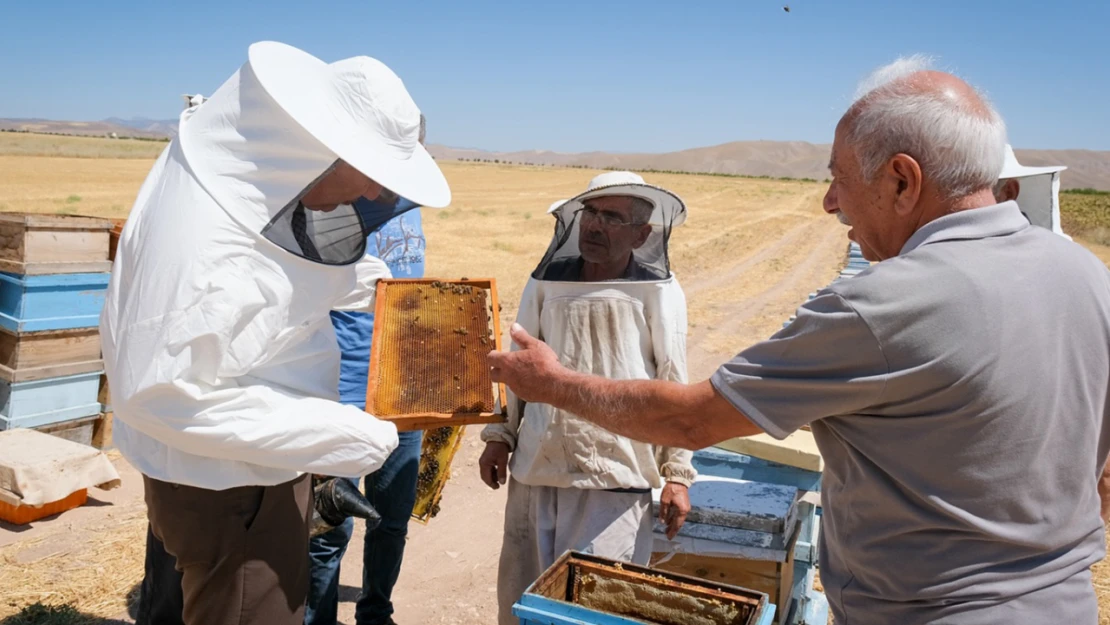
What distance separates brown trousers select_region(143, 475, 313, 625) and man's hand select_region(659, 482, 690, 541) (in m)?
1.49

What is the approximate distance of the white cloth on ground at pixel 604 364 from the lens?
3217 mm

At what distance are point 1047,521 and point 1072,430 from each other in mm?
206

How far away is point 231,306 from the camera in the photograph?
7.14ft

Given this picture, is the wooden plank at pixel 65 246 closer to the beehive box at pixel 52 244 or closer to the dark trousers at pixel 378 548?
the beehive box at pixel 52 244

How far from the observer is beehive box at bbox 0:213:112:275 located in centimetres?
550

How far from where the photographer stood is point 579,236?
11.2 feet

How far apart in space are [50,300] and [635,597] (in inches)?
198

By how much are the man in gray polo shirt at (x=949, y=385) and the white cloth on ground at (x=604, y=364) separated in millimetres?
1292

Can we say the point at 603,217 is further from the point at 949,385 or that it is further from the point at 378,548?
the point at 378,548

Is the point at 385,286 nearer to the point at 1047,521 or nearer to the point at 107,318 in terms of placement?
the point at 107,318

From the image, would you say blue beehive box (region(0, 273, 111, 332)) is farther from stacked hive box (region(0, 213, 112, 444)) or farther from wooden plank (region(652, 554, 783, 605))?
wooden plank (region(652, 554, 783, 605))

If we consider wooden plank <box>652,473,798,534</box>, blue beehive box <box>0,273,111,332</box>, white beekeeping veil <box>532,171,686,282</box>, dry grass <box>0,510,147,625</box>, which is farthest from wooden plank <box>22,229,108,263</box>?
wooden plank <box>652,473,798,534</box>

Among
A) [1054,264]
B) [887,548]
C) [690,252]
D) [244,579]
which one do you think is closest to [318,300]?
[244,579]

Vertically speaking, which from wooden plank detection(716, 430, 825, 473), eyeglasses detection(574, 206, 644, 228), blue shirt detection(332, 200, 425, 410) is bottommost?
wooden plank detection(716, 430, 825, 473)
